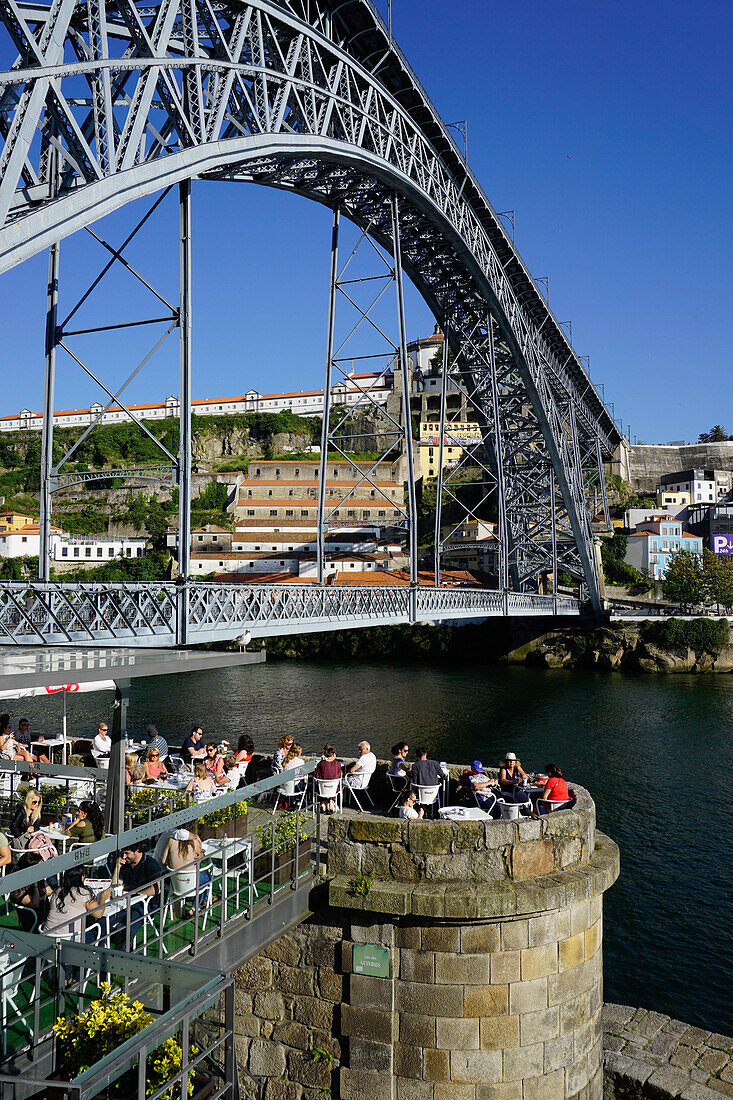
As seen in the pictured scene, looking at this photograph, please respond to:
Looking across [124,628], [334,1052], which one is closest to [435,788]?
[334,1052]

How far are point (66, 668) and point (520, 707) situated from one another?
25565 mm

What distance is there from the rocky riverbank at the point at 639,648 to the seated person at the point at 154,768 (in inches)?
1438

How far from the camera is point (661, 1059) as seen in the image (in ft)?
27.6

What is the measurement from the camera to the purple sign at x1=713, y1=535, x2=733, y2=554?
207 feet

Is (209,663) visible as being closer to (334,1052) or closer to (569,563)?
(334,1052)

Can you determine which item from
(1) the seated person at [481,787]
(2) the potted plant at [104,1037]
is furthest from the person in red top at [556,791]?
(2) the potted plant at [104,1037]

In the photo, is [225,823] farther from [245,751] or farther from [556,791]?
[556,791]

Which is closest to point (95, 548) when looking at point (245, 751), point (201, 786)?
point (245, 751)

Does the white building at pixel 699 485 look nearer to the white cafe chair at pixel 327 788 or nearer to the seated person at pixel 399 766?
the seated person at pixel 399 766

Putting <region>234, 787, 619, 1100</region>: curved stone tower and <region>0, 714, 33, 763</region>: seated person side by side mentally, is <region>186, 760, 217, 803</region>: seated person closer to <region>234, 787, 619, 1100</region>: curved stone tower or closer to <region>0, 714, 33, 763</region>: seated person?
<region>234, 787, 619, 1100</region>: curved stone tower

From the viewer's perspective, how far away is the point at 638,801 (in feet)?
57.5

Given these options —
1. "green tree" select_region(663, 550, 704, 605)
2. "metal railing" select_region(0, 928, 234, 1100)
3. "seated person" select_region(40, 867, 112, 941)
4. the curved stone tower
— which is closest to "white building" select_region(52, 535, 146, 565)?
"green tree" select_region(663, 550, 704, 605)

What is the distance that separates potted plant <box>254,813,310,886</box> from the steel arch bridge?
514 cm

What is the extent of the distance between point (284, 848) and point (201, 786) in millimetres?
1852
